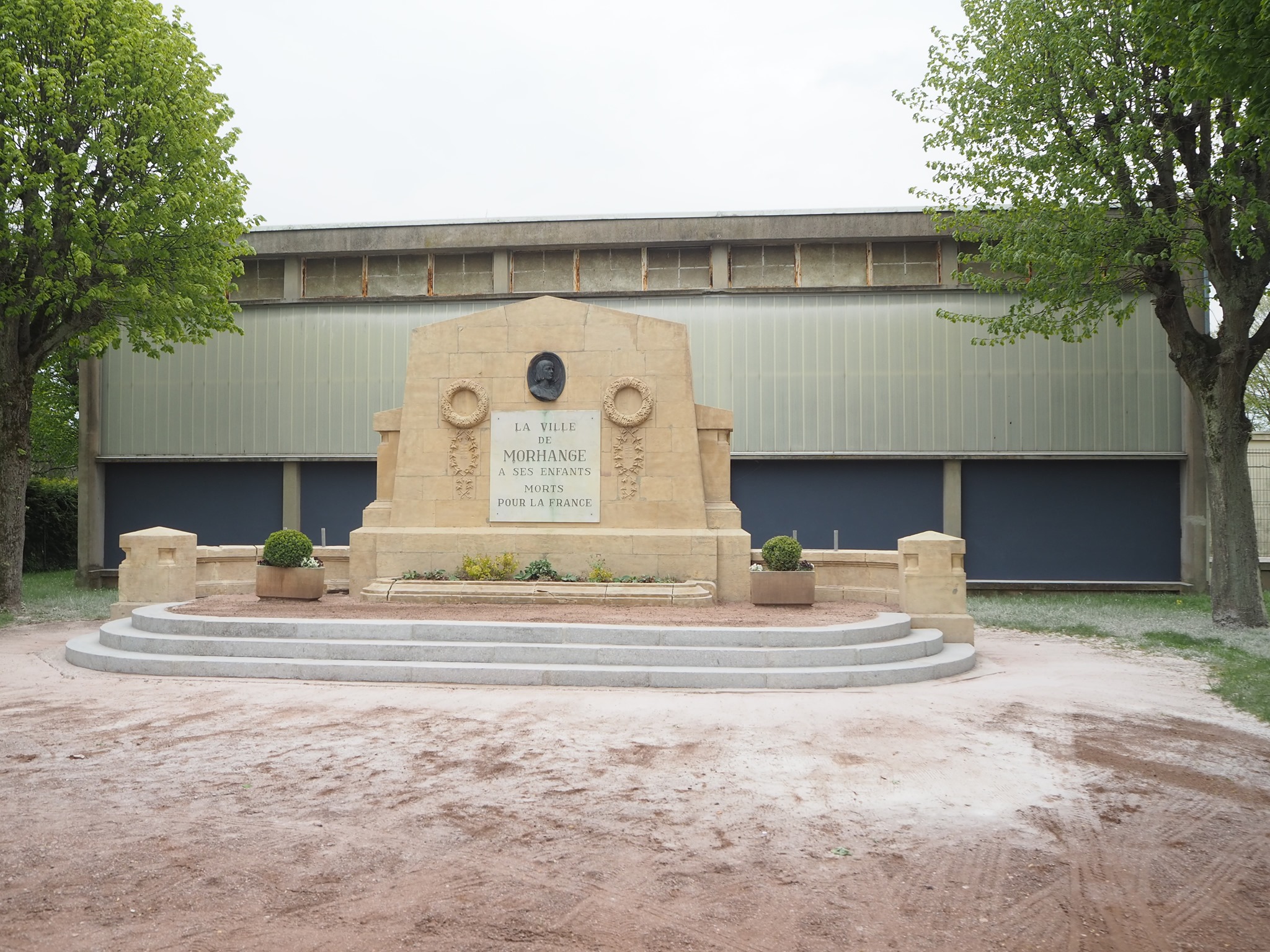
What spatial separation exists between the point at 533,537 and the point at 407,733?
725 cm

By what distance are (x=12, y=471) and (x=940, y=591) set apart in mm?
16980

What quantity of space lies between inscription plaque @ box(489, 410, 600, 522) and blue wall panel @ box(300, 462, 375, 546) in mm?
10050

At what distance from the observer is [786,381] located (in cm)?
2450

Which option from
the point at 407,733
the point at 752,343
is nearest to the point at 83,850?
the point at 407,733

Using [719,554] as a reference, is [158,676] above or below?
→ below

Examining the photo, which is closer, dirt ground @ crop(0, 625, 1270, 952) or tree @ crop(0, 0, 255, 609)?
dirt ground @ crop(0, 625, 1270, 952)

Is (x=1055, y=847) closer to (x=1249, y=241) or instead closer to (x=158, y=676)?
(x=158, y=676)

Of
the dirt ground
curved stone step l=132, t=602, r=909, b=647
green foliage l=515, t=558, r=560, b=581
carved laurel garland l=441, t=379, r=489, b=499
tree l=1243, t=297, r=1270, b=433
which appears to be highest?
tree l=1243, t=297, r=1270, b=433

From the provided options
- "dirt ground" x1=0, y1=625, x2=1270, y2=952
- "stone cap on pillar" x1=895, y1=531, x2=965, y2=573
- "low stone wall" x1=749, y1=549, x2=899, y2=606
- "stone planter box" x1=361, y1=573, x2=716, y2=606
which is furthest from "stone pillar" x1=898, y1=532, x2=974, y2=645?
"dirt ground" x1=0, y1=625, x2=1270, y2=952

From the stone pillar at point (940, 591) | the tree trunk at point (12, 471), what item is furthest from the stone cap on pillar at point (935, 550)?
the tree trunk at point (12, 471)

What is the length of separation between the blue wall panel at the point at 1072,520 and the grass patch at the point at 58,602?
19.5m

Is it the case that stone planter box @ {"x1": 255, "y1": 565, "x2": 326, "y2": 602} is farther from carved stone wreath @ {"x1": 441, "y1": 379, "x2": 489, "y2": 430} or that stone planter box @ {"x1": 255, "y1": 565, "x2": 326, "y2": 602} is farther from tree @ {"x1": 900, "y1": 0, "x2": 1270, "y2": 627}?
tree @ {"x1": 900, "y1": 0, "x2": 1270, "y2": 627}

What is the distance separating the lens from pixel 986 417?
2406 centimetres

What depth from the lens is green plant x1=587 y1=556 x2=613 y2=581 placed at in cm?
1547
